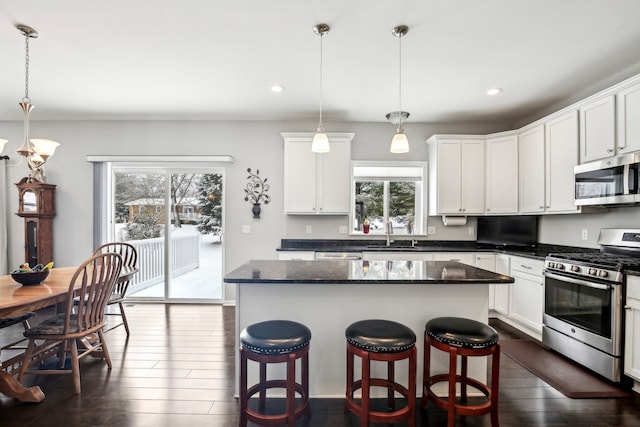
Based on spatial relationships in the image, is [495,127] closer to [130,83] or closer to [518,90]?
[518,90]

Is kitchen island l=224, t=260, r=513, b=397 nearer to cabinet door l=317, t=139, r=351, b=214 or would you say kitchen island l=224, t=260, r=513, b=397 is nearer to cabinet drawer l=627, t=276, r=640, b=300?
cabinet drawer l=627, t=276, r=640, b=300

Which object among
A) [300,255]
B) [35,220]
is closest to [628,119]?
[300,255]

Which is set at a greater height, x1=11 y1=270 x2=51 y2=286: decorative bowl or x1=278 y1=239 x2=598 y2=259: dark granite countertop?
x1=278 y1=239 x2=598 y2=259: dark granite countertop

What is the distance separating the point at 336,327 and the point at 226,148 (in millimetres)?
3276

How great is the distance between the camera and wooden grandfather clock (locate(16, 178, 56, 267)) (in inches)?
162

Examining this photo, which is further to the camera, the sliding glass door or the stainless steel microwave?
the sliding glass door

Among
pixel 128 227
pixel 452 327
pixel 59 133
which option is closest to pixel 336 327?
pixel 452 327

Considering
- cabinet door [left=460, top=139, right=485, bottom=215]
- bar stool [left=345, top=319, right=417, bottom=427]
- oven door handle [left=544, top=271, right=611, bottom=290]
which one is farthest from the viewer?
cabinet door [left=460, top=139, right=485, bottom=215]

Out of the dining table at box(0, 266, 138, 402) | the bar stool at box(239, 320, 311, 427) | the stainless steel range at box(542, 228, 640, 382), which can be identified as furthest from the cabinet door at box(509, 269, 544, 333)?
the dining table at box(0, 266, 138, 402)

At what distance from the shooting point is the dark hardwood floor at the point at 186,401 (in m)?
1.86

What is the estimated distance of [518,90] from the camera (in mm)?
3371

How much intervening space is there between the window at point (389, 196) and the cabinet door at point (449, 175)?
338 millimetres

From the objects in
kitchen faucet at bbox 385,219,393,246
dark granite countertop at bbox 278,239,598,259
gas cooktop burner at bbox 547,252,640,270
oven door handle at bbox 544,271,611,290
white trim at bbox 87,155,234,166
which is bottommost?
oven door handle at bbox 544,271,611,290

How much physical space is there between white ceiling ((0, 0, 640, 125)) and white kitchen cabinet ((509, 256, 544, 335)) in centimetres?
194
